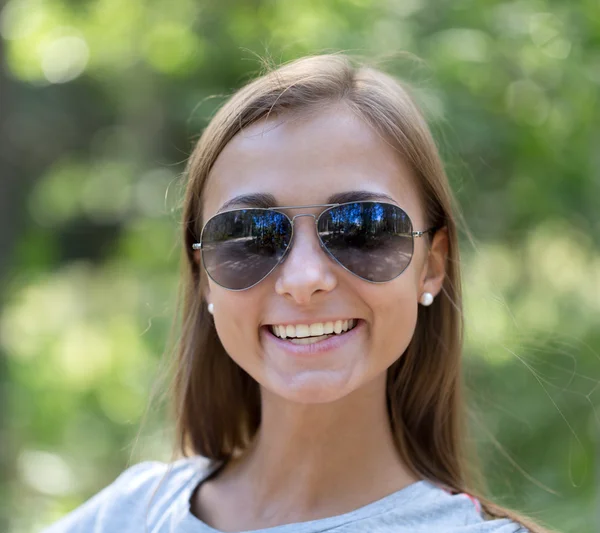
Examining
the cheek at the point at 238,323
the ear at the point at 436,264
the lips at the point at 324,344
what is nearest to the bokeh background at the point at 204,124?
the ear at the point at 436,264

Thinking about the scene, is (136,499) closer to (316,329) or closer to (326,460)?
(326,460)

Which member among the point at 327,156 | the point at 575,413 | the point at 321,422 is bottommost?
the point at 575,413

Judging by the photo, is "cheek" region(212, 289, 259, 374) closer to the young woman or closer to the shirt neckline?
the young woman

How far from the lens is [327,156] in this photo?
1935mm

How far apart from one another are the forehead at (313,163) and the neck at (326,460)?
22.0 inches

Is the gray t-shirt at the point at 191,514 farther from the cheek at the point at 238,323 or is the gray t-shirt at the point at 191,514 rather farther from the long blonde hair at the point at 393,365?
the cheek at the point at 238,323

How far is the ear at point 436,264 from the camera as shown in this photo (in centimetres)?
219

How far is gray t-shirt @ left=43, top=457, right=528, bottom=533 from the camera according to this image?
6.44ft

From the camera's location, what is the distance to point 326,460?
2143 millimetres

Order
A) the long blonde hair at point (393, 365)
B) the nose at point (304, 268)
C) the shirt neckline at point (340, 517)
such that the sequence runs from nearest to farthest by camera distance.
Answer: the nose at point (304, 268) → the shirt neckline at point (340, 517) → the long blonde hair at point (393, 365)

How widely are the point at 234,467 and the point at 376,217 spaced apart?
91 centimetres

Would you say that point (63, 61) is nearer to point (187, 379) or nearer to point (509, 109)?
point (509, 109)

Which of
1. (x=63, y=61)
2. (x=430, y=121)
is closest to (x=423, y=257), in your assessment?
(x=430, y=121)

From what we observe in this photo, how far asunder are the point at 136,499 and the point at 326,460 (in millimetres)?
595
